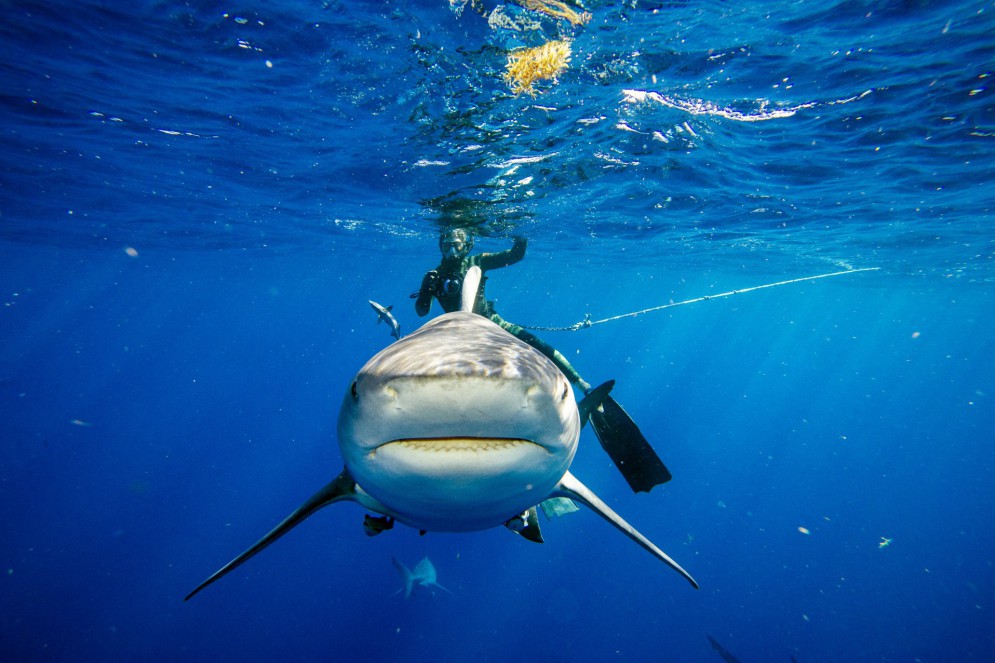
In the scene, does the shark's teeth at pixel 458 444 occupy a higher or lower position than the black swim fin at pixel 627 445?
→ higher

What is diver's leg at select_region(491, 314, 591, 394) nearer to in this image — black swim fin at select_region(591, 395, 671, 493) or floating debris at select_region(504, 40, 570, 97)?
black swim fin at select_region(591, 395, 671, 493)

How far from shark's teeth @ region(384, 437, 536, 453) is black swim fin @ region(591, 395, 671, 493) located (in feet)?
13.0

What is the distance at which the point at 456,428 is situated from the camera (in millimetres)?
1622

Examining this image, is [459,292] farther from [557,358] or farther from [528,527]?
[528,527]

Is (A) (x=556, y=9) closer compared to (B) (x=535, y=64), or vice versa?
(A) (x=556, y=9)

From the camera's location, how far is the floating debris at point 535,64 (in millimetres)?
7293

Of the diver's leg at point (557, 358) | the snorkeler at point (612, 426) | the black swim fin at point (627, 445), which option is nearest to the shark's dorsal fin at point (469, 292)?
the snorkeler at point (612, 426)

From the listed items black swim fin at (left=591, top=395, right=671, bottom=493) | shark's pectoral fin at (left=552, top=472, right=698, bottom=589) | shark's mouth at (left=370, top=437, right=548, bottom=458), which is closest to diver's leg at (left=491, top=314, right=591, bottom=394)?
black swim fin at (left=591, top=395, right=671, bottom=493)

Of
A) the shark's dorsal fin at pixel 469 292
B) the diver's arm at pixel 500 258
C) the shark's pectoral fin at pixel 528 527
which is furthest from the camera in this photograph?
the diver's arm at pixel 500 258

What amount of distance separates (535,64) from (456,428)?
313 inches

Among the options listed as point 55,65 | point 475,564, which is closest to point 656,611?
point 475,564

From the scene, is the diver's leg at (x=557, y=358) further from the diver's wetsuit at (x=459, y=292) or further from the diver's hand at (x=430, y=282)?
the diver's hand at (x=430, y=282)

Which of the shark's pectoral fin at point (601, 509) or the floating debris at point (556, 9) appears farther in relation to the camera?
the floating debris at point (556, 9)

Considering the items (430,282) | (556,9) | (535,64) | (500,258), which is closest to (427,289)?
(430,282)
